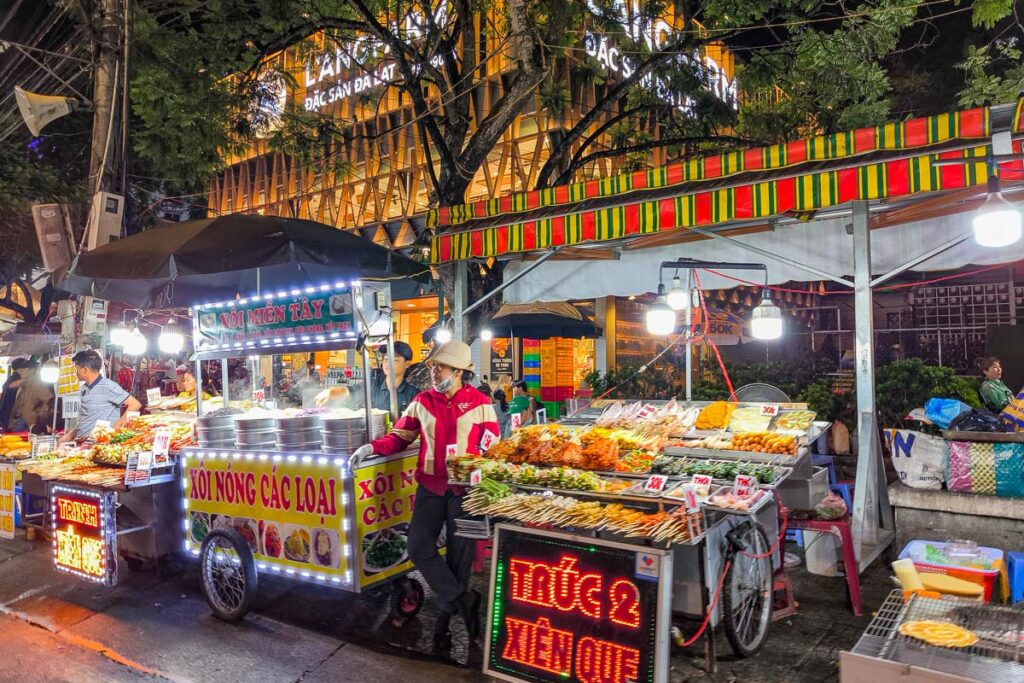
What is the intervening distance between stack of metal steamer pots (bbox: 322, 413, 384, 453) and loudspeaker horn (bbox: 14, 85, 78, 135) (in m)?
7.61

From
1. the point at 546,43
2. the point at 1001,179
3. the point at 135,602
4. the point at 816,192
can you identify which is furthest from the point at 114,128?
the point at 1001,179

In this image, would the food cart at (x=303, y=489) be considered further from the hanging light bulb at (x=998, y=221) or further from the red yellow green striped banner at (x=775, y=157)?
the hanging light bulb at (x=998, y=221)

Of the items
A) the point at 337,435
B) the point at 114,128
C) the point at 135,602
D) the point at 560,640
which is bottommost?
the point at 135,602

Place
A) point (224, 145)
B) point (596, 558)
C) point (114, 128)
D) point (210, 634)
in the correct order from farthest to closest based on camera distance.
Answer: point (224, 145) → point (114, 128) → point (210, 634) → point (596, 558)

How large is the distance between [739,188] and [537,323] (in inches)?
277

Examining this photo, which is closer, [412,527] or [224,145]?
[412,527]

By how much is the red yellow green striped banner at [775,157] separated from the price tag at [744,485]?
3.12 metres

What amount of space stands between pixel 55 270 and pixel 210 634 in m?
8.16

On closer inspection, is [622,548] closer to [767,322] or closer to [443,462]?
[443,462]

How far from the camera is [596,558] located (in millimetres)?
3803

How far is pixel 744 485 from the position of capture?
177 inches

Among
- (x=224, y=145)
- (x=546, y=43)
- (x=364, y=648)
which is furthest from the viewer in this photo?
(x=224, y=145)

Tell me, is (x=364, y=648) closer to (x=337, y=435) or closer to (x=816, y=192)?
(x=337, y=435)

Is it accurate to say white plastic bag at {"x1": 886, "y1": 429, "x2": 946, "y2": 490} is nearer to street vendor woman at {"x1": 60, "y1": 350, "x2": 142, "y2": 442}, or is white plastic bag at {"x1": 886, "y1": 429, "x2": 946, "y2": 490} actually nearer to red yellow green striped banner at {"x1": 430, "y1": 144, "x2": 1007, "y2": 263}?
red yellow green striped banner at {"x1": 430, "y1": 144, "x2": 1007, "y2": 263}
